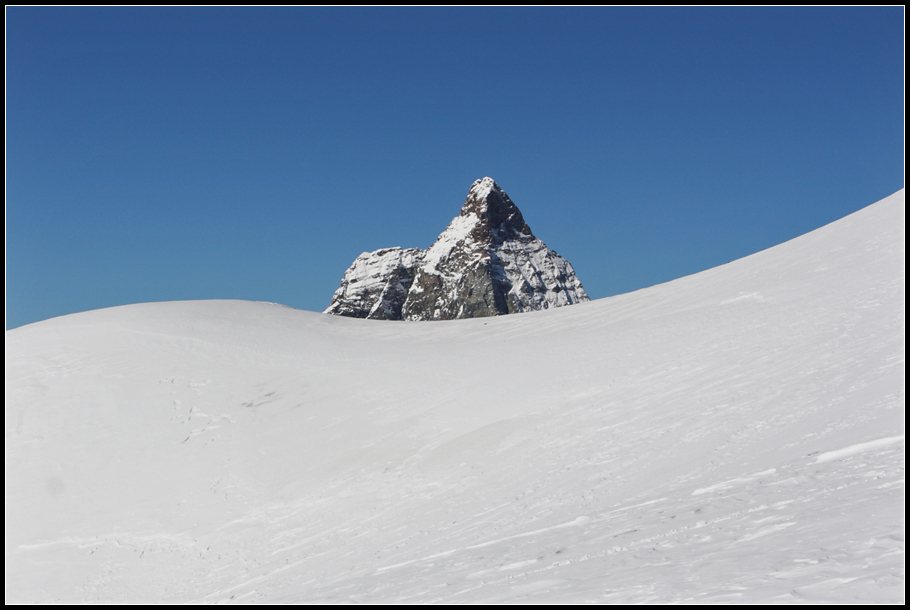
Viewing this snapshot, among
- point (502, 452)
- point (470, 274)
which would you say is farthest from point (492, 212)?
point (502, 452)

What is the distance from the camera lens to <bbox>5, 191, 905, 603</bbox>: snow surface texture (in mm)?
5203

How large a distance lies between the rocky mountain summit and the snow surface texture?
397 feet

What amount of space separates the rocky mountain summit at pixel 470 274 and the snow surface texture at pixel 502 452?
12108cm

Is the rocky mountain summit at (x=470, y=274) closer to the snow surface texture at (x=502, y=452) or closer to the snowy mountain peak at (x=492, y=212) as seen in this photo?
the snowy mountain peak at (x=492, y=212)

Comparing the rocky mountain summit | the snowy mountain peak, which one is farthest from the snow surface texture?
the snowy mountain peak

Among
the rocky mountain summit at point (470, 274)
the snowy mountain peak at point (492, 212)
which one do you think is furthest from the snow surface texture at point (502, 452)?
the snowy mountain peak at point (492, 212)

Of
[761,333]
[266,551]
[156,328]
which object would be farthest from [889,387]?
[156,328]

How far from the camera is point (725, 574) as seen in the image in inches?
168

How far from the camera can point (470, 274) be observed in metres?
145

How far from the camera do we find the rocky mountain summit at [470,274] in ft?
468

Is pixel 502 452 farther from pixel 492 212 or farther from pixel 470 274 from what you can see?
pixel 492 212

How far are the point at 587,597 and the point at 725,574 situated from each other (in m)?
0.95

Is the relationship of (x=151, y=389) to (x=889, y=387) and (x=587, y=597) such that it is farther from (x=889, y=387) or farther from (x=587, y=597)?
(x=889, y=387)

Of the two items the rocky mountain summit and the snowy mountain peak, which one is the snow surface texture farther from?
the snowy mountain peak
